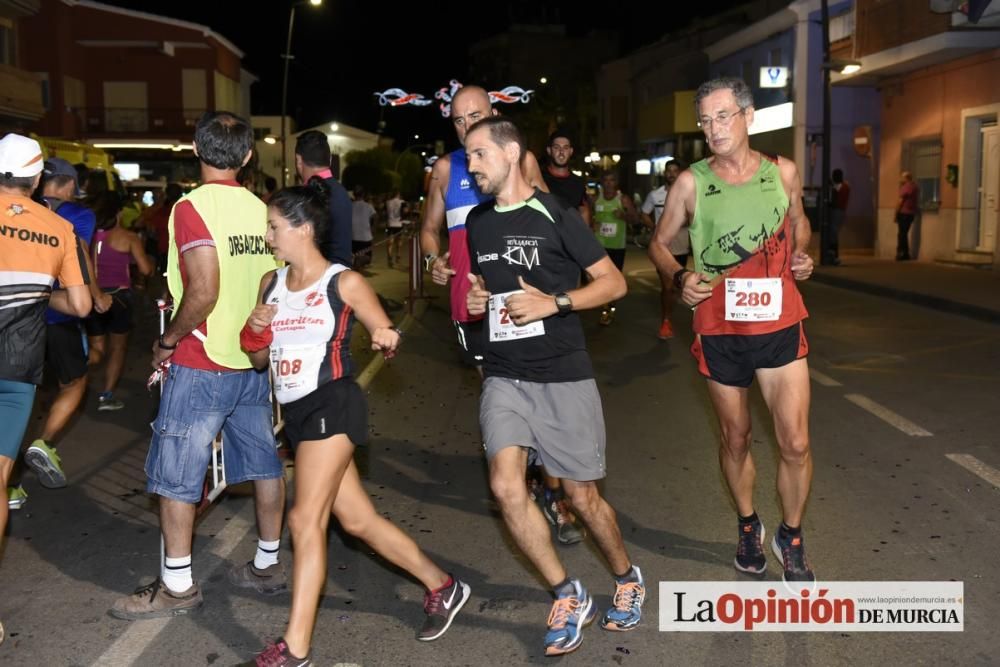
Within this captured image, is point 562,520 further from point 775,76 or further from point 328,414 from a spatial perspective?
point 775,76

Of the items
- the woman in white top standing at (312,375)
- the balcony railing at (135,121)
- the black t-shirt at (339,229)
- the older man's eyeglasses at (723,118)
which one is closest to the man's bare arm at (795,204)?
the older man's eyeglasses at (723,118)

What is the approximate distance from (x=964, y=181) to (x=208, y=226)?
21058 millimetres

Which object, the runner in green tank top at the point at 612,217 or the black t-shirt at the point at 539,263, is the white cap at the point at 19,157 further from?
the runner in green tank top at the point at 612,217

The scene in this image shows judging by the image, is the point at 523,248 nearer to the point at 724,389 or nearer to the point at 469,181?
the point at 724,389

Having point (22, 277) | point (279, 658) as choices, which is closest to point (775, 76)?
point (22, 277)

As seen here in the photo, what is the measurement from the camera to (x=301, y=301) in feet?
13.6

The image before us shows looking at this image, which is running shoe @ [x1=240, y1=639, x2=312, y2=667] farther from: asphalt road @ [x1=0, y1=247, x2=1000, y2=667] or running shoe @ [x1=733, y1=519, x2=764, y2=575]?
running shoe @ [x1=733, y1=519, x2=764, y2=575]

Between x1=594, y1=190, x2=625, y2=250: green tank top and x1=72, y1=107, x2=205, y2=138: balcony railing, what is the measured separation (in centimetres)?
4484

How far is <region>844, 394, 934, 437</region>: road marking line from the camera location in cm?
802

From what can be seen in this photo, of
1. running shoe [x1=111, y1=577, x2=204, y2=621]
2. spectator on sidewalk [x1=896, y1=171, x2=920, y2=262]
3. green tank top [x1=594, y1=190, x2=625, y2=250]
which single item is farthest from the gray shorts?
spectator on sidewalk [x1=896, y1=171, x2=920, y2=262]

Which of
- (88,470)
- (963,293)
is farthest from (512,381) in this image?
(963,293)

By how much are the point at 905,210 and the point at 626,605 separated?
21676 mm

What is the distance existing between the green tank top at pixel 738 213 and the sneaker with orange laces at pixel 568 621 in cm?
152

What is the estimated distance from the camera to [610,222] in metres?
13.8
